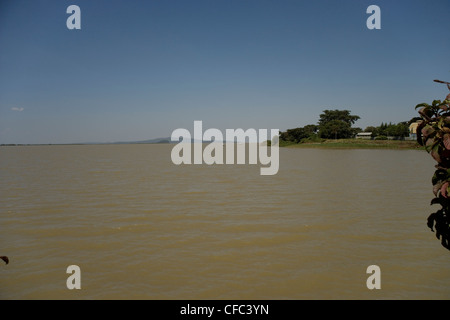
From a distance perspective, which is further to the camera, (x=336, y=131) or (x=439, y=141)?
(x=336, y=131)

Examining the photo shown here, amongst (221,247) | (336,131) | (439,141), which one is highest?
(336,131)

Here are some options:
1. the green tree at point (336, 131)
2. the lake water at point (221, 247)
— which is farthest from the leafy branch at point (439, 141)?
the green tree at point (336, 131)

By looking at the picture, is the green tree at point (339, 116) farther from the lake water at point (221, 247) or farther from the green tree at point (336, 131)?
the lake water at point (221, 247)

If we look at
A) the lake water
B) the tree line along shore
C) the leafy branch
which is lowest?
the lake water

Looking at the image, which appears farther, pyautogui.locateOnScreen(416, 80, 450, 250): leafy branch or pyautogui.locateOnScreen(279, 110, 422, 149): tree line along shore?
pyautogui.locateOnScreen(279, 110, 422, 149): tree line along shore

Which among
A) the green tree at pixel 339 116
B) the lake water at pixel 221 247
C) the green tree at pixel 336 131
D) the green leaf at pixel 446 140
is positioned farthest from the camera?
the green tree at pixel 339 116

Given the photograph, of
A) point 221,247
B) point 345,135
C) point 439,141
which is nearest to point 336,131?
point 345,135

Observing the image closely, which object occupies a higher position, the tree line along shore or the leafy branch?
the tree line along shore

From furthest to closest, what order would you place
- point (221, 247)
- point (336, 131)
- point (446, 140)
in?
point (336, 131) < point (221, 247) < point (446, 140)

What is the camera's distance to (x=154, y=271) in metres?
4.04

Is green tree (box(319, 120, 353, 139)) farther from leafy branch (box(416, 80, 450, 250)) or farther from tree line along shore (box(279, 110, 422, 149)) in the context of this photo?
leafy branch (box(416, 80, 450, 250))

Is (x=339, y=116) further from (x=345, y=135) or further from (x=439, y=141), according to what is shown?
(x=439, y=141)

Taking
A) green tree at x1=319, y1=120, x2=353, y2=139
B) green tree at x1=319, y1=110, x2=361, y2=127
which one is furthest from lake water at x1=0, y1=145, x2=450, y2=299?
green tree at x1=319, y1=110, x2=361, y2=127

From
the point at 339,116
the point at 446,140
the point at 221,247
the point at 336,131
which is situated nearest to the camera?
the point at 446,140
